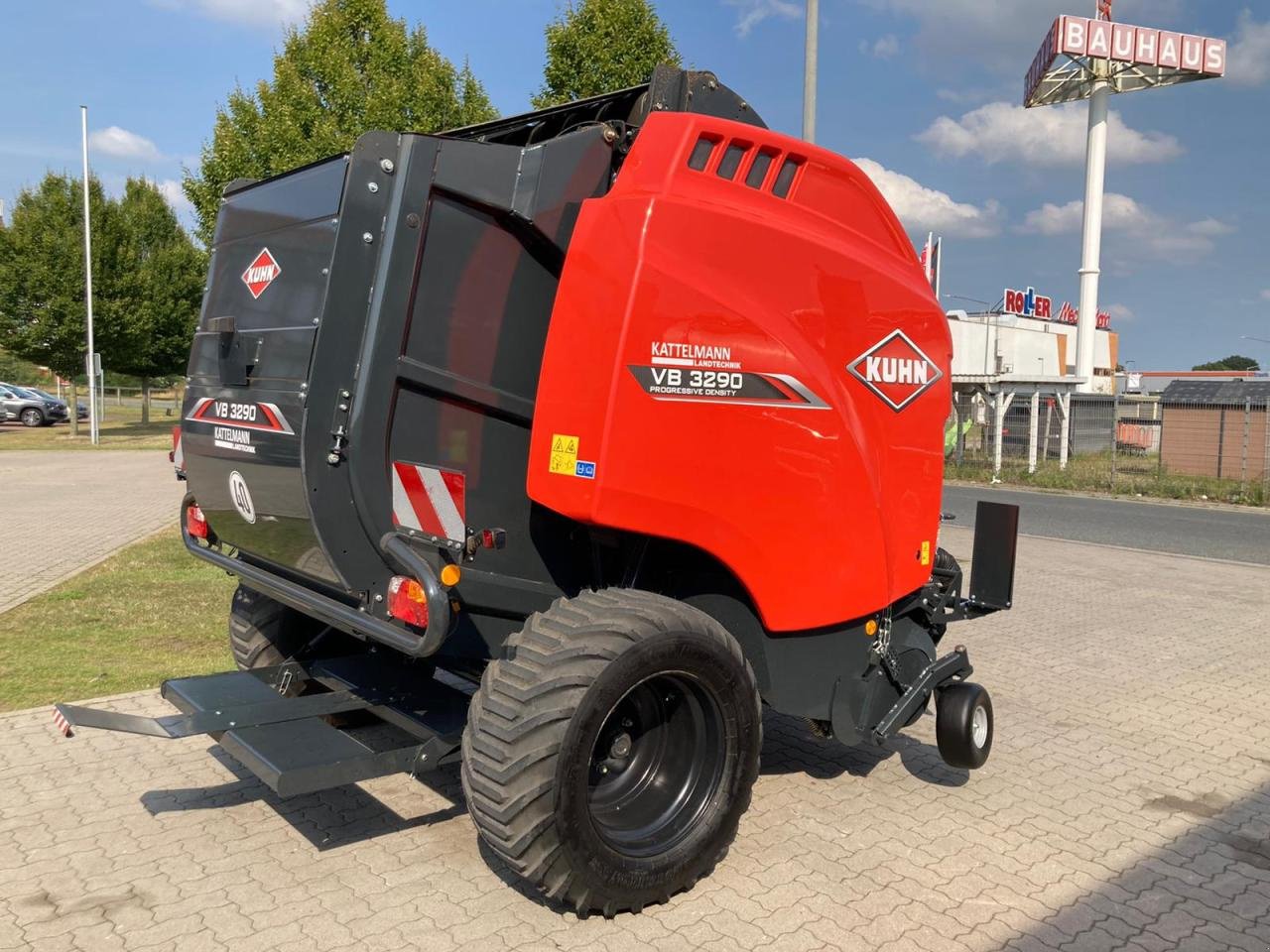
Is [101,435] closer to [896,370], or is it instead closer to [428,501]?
[428,501]

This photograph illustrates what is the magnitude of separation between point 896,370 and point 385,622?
2.28 metres

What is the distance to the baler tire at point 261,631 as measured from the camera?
480 centimetres

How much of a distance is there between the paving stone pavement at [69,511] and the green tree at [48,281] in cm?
654

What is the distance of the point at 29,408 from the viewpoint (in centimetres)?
3709

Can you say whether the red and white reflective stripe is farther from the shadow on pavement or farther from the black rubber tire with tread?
the shadow on pavement

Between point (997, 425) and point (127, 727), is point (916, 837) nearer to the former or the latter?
point (127, 727)

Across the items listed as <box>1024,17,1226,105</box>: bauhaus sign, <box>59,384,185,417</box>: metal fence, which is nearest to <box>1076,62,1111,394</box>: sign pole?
<box>1024,17,1226,105</box>: bauhaus sign

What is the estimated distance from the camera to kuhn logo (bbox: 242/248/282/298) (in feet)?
12.5

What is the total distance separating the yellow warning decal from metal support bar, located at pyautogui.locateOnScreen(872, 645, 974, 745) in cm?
194

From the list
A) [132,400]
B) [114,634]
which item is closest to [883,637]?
[114,634]

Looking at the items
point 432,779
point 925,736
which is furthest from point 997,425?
point 432,779

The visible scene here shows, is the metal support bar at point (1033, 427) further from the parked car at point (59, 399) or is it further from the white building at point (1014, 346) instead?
the parked car at point (59, 399)

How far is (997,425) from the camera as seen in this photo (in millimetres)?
24188

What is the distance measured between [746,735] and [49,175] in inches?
1344
